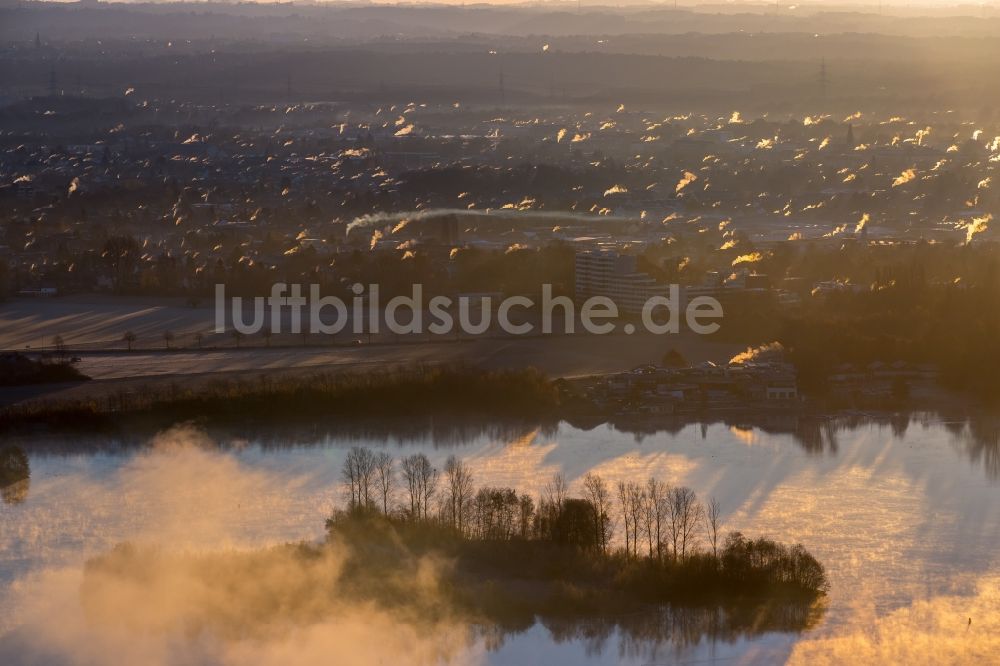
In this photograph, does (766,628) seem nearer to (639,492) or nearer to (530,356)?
(639,492)

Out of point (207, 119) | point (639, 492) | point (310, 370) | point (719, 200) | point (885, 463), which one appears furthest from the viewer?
point (207, 119)

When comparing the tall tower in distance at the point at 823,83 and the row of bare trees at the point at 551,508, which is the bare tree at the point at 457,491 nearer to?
the row of bare trees at the point at 551,508

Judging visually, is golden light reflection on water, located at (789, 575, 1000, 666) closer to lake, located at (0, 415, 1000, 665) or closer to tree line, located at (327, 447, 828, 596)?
lake, located at (0, 415, 1000, 665)

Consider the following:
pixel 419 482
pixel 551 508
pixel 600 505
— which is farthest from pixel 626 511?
pixel 419 482

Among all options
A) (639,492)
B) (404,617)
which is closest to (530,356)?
(639,492)

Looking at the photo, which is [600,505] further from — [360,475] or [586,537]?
[360,475]

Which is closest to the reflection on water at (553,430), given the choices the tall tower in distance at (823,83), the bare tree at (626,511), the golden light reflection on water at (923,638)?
the bare tree at (626,511)

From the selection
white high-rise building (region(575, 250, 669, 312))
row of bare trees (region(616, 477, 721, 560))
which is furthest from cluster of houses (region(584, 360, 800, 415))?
white high-rise building (region(575, 250, 669, 312))
